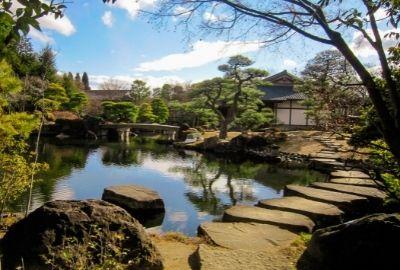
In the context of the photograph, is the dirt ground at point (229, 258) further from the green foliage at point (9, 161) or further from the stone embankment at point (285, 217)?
the green foliage at point (9, 161)

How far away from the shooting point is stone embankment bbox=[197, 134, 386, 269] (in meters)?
5.40

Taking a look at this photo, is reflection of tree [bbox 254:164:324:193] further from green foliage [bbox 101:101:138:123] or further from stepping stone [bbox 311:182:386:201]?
green foliage [bbox 101:101:138:123]

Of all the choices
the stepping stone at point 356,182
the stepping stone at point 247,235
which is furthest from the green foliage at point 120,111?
the stepping stone at point 247,235

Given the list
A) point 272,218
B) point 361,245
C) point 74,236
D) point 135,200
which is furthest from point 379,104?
point 135,200

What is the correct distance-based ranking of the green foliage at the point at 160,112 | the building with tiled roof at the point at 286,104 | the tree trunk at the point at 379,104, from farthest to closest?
the green foliage at the point at 160,112 → the building with tiled roof at the point at 286,104 → the tree trunk at the point at 379,104

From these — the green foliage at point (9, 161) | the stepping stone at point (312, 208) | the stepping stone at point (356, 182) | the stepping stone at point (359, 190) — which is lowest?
the stepping stone at point (312, 208)

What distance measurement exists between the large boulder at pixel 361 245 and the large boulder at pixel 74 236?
190 cm

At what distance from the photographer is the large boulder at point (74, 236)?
4066 millimetres

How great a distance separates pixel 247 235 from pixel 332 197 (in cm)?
372

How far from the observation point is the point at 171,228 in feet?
28.3

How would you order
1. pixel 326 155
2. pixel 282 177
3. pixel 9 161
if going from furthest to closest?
pixel 326 155 < pixel 282 177 < pixel 9 161

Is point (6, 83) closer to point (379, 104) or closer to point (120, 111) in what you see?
point (379, 104)

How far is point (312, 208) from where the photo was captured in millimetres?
7711

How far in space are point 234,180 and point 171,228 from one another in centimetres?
687
